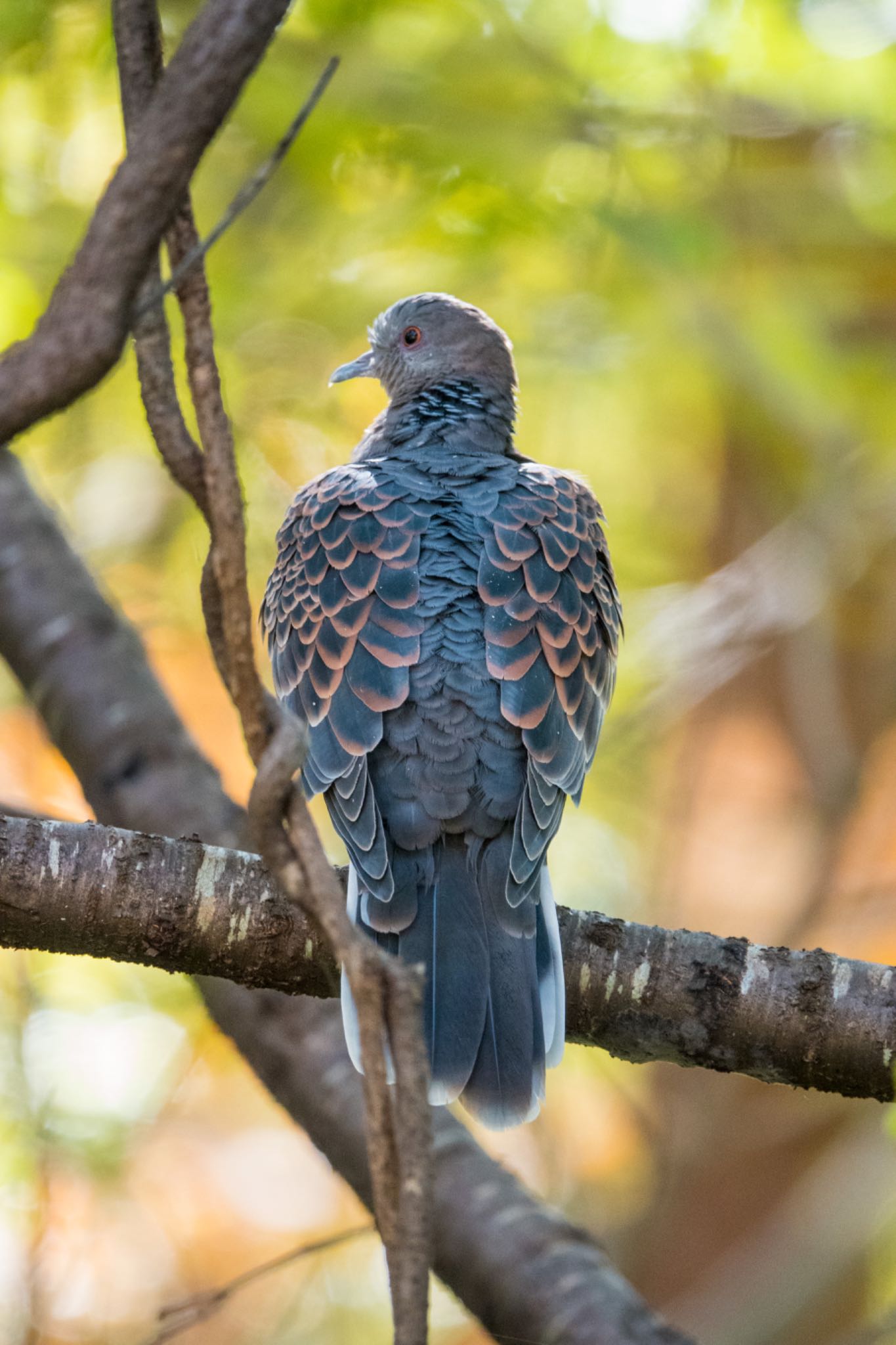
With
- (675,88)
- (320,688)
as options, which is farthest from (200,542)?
(675,88)

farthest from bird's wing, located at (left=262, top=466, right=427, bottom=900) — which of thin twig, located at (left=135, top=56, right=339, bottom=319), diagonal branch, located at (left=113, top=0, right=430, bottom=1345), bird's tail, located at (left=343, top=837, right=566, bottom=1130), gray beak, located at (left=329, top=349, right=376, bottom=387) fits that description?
thin twig, located at (left=135, top=56, right=339, bottom=319)

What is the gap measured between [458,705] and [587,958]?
690 mm

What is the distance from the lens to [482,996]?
2.78 m

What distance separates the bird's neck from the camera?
14.1 ft

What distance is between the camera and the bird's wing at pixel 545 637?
119 inches

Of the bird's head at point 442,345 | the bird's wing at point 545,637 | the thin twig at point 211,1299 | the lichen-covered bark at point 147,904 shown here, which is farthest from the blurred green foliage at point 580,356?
the thin twig at point 211,1299

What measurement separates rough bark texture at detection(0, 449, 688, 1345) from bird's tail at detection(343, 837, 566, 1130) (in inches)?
26.1

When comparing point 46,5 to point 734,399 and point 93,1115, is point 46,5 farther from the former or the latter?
point 93,1115

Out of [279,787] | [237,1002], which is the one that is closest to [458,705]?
[237,1002]

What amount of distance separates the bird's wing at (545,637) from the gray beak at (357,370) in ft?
3.59

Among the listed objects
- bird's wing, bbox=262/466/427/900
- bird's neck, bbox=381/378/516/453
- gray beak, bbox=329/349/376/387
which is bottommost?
bird's wing, bbox=262/466/427/900

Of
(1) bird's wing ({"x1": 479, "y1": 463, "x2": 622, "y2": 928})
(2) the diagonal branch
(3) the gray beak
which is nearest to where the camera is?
(2) the diagonal branch

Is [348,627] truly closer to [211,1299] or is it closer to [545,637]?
[545,637]

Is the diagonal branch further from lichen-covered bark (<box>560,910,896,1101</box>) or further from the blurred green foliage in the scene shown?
the blurred green foliage
